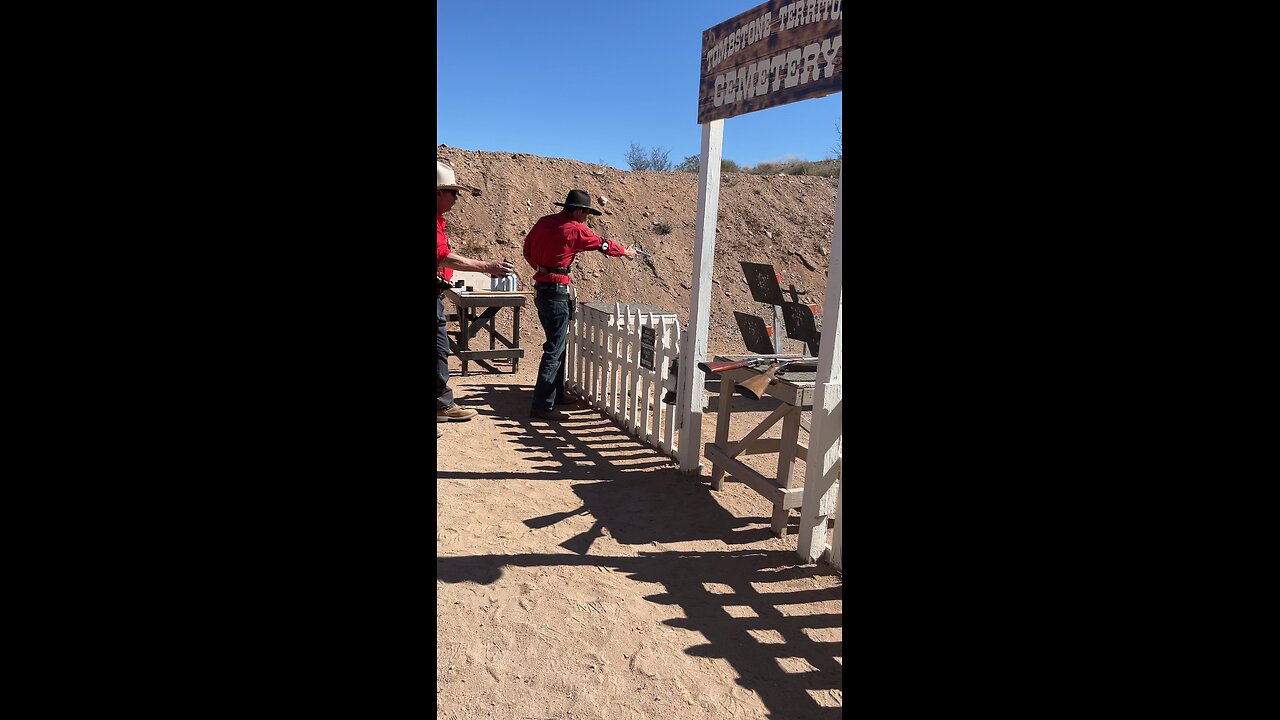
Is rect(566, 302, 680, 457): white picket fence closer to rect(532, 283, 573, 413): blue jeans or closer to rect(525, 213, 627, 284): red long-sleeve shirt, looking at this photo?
rect(532, 283, 573, 413): blue jeans

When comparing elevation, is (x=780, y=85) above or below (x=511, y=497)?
Result: above

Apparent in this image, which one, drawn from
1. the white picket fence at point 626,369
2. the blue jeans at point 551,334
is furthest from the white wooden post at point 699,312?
the blue jeans at point 551,334

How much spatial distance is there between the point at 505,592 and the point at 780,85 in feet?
10.3

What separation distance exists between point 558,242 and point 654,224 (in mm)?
13834

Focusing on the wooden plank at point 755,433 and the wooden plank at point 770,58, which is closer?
the wooden plank at point 770,58

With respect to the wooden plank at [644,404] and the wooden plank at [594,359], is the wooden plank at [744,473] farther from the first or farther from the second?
the wooden plank at [594,359]

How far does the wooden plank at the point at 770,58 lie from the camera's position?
13.5 ft

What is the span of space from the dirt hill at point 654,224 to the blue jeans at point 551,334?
8.06 meters

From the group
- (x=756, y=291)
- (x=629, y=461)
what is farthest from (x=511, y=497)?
(x=756, y=291)

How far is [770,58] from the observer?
4.57 m

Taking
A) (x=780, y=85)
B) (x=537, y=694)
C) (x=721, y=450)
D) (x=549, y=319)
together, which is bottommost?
(x=537, y=694)

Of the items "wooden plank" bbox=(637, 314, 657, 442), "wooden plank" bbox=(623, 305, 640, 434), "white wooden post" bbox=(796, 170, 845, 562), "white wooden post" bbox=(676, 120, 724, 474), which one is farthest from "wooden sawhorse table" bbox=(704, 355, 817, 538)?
"wooden plank" bbox=(623, 305, 640, 434)

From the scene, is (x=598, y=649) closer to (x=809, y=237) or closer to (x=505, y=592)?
(x=505, y=592)
